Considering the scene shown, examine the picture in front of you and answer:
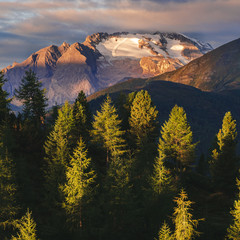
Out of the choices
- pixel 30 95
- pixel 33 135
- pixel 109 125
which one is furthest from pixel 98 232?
pixel 30 95

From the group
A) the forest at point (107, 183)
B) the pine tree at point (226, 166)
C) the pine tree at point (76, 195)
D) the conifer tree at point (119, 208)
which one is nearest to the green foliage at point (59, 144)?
the forest at point (107, 183)

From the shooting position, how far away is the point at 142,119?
55.5 meters

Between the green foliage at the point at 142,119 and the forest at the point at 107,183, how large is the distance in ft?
0.62

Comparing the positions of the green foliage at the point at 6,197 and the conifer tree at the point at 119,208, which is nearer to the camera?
the green foliage at the point at 6,197

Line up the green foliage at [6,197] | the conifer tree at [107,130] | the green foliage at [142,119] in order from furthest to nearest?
the green foliage at [142,119] < the conifer tree at [107,130] < the green foliage at [6,197]

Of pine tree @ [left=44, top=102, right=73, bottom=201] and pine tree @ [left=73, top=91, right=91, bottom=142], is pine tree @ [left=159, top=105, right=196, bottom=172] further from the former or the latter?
pine tree @ [left=44, top=102, right=73, bottom=201]

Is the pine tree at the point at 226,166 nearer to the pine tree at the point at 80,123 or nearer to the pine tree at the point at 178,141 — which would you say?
the pine tree at the point at 178,141

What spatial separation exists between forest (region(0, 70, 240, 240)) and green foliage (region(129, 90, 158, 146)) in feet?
0.62

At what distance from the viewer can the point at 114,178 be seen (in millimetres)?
35062

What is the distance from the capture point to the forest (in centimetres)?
3159

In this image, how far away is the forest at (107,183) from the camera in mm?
31594

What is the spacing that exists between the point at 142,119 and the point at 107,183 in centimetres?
2292

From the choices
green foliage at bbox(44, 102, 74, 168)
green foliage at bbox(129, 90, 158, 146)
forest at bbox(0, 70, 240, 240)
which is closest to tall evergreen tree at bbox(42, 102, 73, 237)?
green foliage at bbox(44, 102, 74, 168)

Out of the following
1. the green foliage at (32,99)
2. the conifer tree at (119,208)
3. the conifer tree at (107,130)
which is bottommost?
the conifer tree at (119,208)
